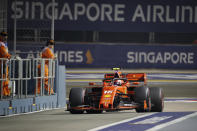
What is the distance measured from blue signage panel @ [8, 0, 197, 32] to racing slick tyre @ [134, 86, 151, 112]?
22.5 m

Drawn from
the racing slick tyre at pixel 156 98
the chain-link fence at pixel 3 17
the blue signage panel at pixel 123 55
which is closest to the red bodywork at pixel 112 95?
the racing slick tyre at pixel 156 98

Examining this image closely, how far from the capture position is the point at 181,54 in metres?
37.6

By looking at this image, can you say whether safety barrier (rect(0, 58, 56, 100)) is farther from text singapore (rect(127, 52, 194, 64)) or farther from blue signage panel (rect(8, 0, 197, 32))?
text singapore (rect(127, 52, 194, 64))

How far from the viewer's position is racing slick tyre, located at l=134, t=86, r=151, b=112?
1452 cm

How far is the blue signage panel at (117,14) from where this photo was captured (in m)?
36.9

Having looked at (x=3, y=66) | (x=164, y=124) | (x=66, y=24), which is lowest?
(x=164, y=124)

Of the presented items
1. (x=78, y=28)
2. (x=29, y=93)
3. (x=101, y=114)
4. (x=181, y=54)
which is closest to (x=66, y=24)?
(x=78, y=28)

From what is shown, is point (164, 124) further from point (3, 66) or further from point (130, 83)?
point (3, 66)

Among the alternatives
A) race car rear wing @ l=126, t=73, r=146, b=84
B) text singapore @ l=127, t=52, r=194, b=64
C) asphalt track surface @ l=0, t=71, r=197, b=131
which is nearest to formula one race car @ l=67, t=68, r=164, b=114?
asphalt track surface @ l=0, t=71, r=197, b=131

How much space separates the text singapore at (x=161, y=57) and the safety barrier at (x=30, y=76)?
2028cm

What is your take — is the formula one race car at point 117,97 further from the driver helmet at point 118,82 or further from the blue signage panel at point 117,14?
the blue signage panel at point 117,14

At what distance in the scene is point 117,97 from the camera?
14539mm

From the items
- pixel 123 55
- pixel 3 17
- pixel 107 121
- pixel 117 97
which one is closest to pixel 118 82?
pixel 117 97

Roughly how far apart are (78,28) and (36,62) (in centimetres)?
2124
